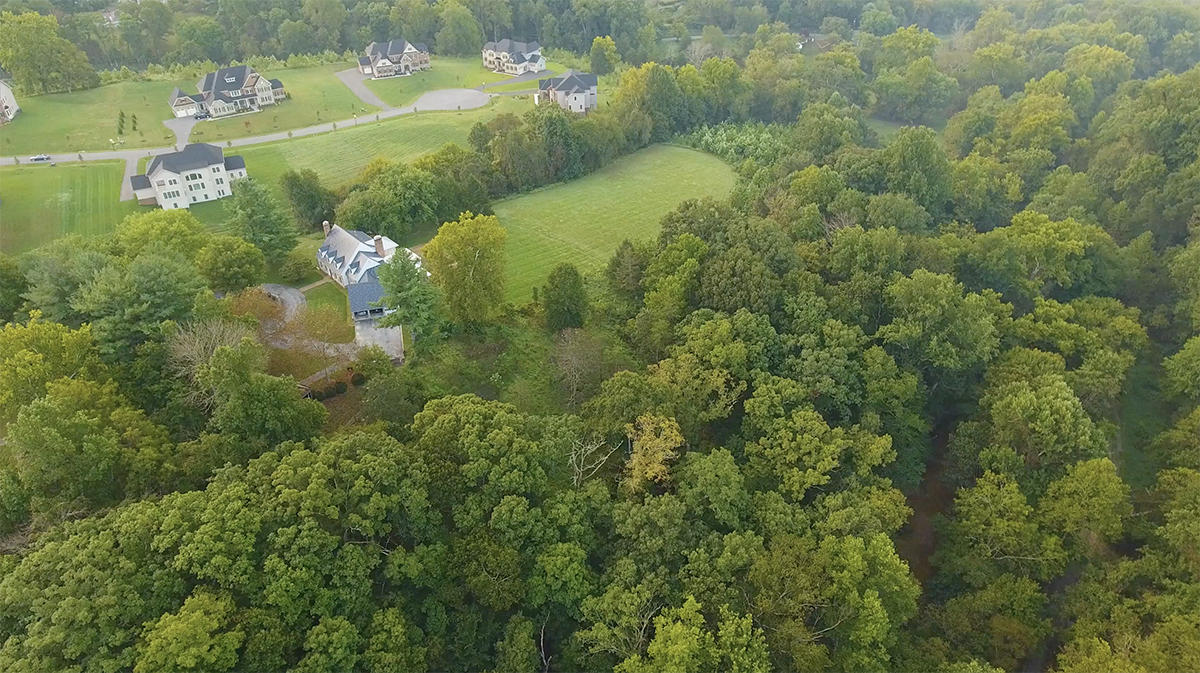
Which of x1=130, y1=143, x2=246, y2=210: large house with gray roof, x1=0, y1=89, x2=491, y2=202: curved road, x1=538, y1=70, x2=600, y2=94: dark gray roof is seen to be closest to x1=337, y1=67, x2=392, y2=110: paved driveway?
x1=0, y1=89, x2=491, y2=202: curved road

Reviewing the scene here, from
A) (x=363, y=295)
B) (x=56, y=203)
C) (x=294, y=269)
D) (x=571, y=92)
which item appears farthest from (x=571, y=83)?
(x=56, y=203)

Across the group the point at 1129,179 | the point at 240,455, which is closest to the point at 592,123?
the point at 1129,179

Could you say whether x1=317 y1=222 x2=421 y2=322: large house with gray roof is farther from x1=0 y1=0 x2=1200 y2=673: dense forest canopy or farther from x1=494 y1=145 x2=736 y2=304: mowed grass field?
x1=494 y1=145 x2=736 y2=304: mowed grass field

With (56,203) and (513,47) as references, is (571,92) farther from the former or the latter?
(56,203)

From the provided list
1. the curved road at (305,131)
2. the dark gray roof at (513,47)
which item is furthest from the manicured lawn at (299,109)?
the dark gray roof at (513,47)

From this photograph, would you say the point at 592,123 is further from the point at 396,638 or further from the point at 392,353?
the point at 396,638
